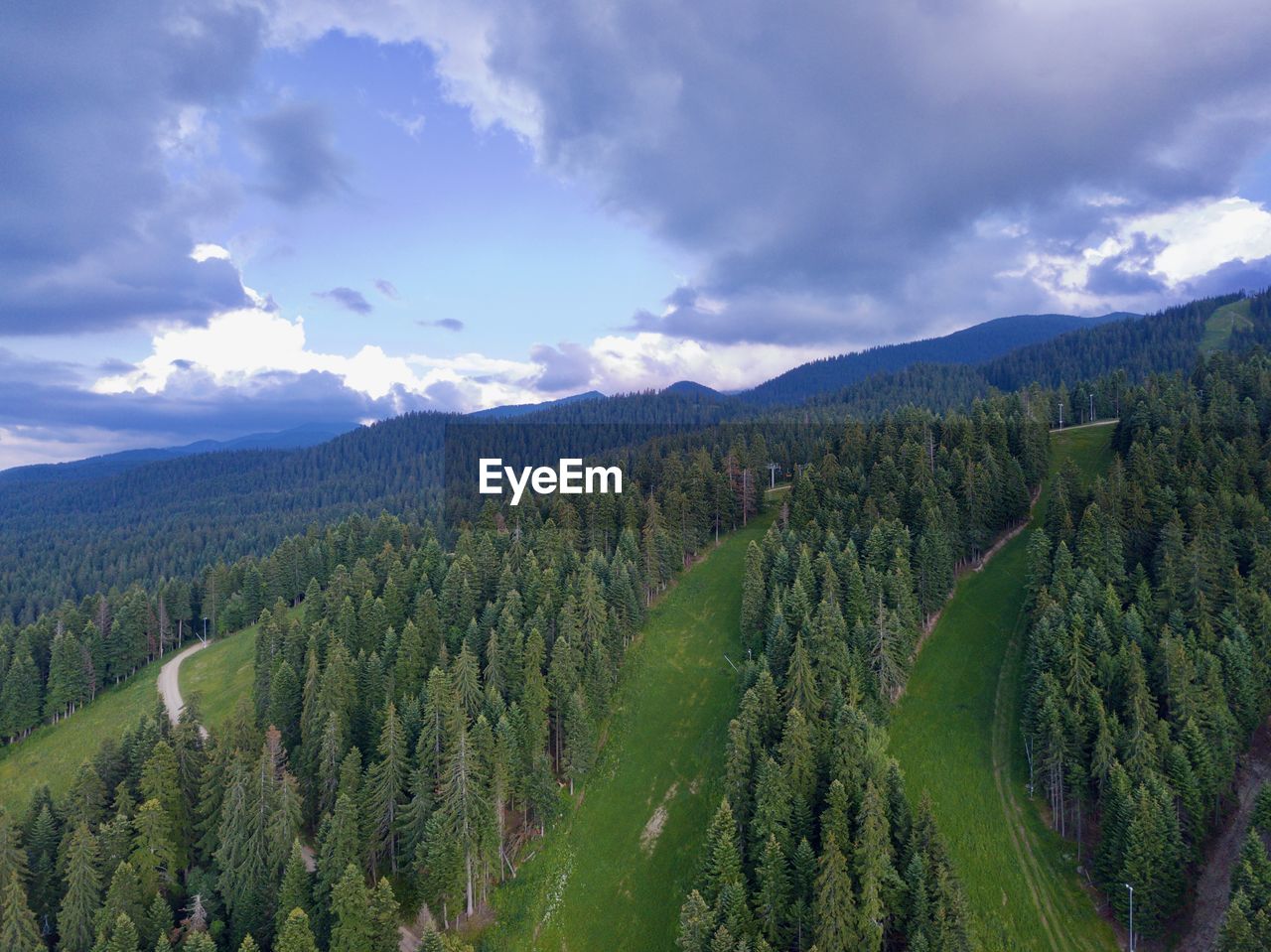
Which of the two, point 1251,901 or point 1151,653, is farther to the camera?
point 1151,653

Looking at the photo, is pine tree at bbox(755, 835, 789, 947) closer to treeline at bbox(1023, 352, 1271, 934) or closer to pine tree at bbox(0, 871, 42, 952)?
treeline at bbox(1023, 352, 1271, 934)

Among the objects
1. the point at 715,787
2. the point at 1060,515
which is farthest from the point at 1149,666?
the point at 715,787

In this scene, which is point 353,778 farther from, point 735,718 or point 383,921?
point 735,718

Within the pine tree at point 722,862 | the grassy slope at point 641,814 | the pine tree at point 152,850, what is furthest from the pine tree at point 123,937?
the pine tree at point 722,862

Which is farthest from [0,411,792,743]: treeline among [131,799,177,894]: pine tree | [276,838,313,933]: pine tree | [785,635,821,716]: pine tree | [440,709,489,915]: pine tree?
[276,838,313,933]: pine tree

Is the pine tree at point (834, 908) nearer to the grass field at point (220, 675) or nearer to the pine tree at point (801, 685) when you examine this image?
the pine tree at point (801, 685)

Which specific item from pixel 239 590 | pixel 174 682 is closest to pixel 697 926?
pixel 174 682
